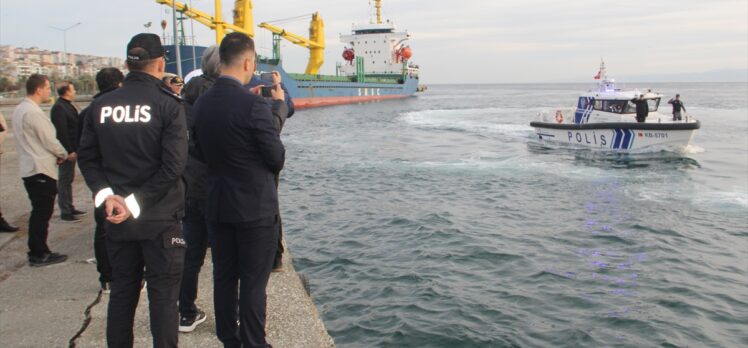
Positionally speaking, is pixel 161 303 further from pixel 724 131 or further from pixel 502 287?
pixel 724 131

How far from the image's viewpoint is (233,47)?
281 centimetres

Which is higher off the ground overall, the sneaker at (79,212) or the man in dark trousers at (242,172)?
the man in dark trousers at (242,172)

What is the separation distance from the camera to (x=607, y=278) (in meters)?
7.27

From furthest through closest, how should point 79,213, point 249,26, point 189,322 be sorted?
point 249,26, point 79,213, point 189,322

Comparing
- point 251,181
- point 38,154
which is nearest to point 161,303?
point 251,181

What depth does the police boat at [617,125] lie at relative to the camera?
17.8 m

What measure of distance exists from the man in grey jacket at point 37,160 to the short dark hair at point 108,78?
4.79 ft

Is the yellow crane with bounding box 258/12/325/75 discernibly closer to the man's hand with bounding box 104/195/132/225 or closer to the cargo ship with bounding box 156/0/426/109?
the cargo ship with bounding box 156/0/426/109

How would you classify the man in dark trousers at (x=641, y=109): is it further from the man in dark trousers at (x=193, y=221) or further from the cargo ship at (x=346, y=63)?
the cargo ship at (x=346, y=63)

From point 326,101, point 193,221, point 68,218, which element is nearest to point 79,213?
point 68,218

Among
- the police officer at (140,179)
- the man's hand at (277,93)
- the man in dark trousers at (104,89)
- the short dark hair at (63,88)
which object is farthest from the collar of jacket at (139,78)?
the short dark hair at (63,88)

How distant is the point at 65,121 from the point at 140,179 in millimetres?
3287

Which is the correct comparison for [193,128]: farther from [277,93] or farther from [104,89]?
[104,89]

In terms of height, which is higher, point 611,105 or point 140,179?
point 611,105
